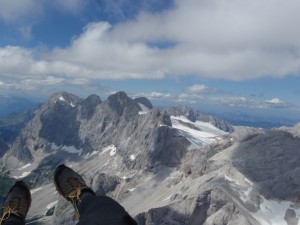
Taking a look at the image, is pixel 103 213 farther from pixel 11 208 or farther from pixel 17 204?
pixel 17 204

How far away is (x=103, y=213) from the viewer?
41.5ft

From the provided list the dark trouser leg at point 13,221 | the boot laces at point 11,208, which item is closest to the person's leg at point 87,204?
the boot laces at point 11,208

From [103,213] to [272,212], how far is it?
14514cm

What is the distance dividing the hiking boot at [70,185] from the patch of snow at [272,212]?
429 ft

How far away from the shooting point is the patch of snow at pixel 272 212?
141 meters

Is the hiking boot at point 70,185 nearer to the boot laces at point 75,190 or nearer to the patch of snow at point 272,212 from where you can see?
the boot laces at point 75,190

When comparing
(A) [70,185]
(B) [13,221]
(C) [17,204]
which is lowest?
(B) [13,221]

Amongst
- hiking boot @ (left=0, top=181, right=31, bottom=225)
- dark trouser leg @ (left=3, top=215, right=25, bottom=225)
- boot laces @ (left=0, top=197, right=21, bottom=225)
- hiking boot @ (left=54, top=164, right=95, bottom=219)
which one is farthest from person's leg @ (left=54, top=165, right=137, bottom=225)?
dark trouser leg @ (left=3, top=215, right=25, bottom=225)

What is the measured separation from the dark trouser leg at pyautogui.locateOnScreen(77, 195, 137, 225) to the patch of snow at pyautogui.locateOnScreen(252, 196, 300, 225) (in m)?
135

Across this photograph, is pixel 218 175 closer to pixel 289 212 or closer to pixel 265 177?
pixel 265 177

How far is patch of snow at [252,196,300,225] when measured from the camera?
141m

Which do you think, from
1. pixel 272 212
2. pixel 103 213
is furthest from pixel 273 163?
pixel 103 213

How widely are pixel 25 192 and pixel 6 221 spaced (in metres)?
3.16

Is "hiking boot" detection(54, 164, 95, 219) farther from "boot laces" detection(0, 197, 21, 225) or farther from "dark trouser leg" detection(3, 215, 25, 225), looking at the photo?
"dark trouser leg" detection(3, 215, 25, 225)
